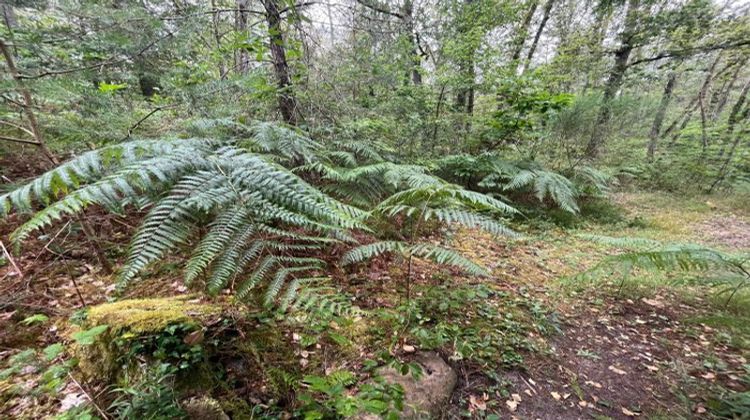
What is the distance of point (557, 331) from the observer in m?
1.95

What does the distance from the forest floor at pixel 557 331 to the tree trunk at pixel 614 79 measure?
331 centimetres

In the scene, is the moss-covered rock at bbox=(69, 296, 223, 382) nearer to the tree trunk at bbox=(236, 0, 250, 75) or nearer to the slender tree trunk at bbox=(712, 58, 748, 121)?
the tree trunk at bbox=(236, 0, 250, 75)

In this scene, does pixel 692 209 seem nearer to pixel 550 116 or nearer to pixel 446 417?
pixel 550 116

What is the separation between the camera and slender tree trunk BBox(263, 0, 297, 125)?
260cm

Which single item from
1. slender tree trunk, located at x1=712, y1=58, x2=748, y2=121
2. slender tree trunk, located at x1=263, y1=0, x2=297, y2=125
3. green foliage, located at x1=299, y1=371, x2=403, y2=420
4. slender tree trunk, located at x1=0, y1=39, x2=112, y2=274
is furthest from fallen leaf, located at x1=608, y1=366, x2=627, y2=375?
slender tree trunk, located at x1=712, y1=58, x2=748, y2=121

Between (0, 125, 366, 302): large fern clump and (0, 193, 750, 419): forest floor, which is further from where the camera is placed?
(0, 193, 750, 419): forest floor

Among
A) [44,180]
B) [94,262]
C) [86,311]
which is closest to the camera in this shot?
[44,180]

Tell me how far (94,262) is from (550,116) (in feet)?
18.6

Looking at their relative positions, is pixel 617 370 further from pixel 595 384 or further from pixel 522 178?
pixel 522 178

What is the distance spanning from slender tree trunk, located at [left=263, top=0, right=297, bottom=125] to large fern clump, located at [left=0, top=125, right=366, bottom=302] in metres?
1.63

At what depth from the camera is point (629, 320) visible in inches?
85.8

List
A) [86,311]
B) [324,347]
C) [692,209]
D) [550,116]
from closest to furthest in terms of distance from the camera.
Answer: [86,311] < [324,347] < [550,116] < [692,209]

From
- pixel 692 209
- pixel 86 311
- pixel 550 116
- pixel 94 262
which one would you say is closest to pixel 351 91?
pixel 550 116

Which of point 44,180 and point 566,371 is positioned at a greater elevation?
point 44,180
